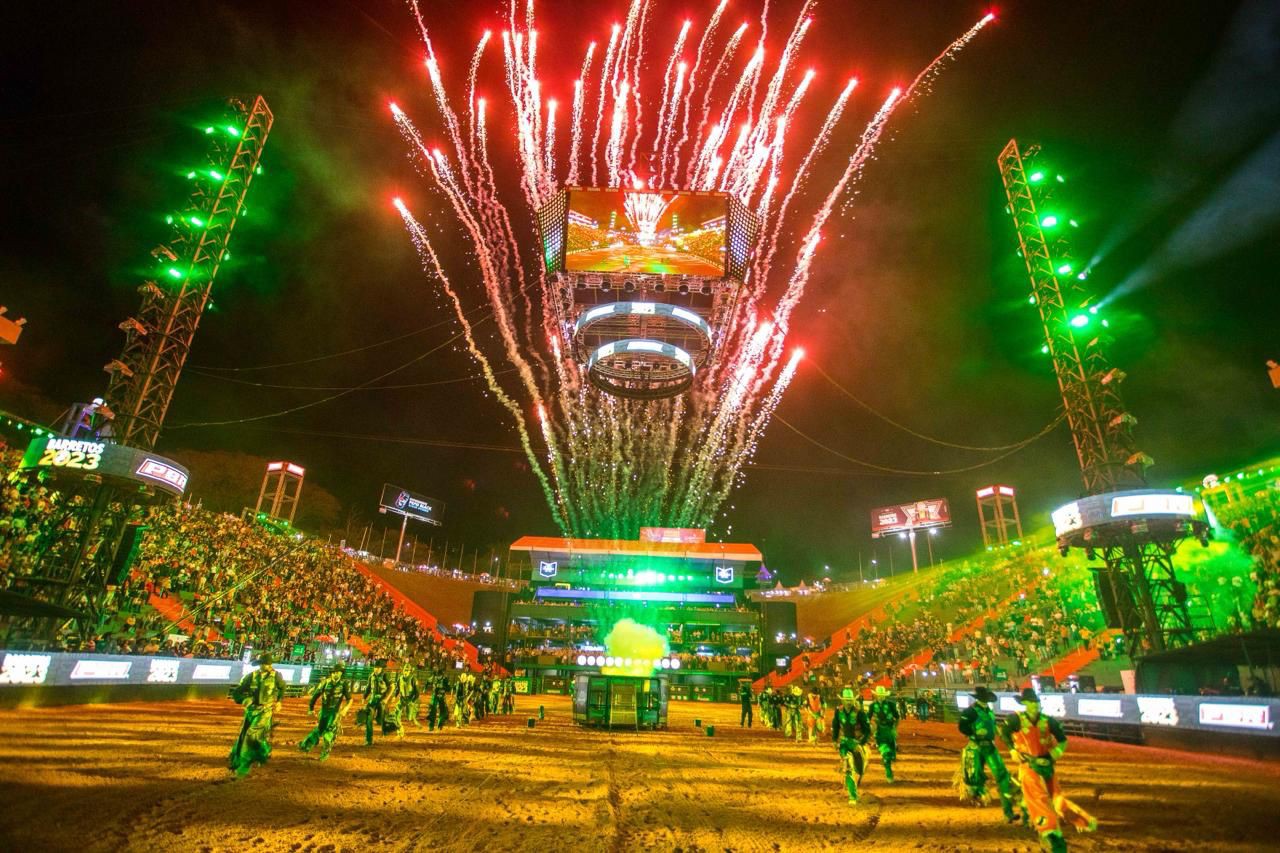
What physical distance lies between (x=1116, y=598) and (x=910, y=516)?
169 feet

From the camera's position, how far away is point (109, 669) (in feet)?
Answer: 65.7

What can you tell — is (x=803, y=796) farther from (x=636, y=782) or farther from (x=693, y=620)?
(x=693, y=620)

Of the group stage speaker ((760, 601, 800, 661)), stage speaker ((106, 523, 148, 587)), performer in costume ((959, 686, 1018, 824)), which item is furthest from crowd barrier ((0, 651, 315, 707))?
stage speaker ((760, 601, 800, 661))

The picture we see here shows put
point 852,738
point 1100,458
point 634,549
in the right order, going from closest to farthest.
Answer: point 852,738 → point 1100,458 → point 634,549

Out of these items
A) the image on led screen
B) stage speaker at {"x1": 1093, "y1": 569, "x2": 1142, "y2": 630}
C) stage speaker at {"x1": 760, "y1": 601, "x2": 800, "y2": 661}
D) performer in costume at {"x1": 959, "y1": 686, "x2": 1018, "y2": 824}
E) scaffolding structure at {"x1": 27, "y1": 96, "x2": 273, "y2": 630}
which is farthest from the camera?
stage speaker at {"x1": 760, "y1": 601, "x2": 800, "y2": 661}

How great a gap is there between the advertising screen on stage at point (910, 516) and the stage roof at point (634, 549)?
20809 millimetres

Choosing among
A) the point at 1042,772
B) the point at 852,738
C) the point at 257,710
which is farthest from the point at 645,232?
the point at 1042,772

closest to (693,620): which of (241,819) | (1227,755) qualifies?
(1227,755)

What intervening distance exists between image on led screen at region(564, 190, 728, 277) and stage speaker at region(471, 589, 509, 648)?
46.2 meters

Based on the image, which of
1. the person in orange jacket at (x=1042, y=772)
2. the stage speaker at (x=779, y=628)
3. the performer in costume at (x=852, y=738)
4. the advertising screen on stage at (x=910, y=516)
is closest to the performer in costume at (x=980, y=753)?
the person in orange jacket at (x=1042, y=772)

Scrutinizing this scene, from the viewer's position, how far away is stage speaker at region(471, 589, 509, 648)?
60.5 meters

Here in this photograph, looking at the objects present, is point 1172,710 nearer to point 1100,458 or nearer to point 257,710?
point 1100,458

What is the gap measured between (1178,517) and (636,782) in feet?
87.6

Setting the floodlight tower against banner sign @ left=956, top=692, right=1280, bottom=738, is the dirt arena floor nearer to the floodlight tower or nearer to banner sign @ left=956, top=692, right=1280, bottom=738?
banner sign @ left=956, top=692, right=1280, bottom=738
